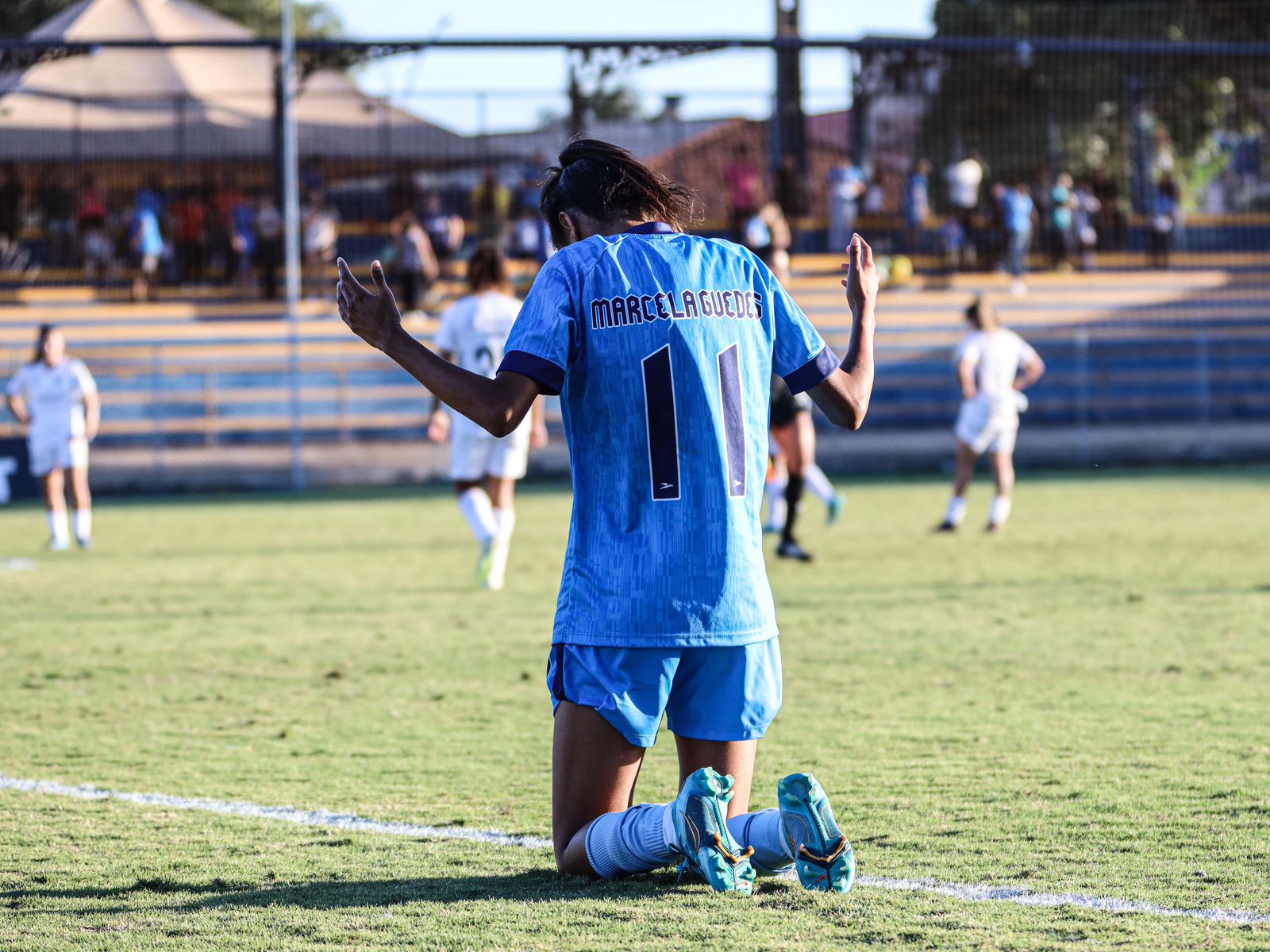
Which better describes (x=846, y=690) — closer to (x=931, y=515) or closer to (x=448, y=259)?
(x=931, y=515)

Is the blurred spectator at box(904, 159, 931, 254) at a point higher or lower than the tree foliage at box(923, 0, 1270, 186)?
lower

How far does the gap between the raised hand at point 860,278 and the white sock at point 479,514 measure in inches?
268

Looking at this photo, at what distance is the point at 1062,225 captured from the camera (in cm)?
2888

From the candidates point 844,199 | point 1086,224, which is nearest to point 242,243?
point 844,199

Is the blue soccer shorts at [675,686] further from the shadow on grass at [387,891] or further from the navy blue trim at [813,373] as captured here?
the navy blue trim at [813,373]

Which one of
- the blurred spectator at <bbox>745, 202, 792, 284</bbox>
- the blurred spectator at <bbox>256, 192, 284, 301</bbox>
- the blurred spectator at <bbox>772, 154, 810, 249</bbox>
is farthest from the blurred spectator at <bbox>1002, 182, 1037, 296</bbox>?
the blurred spectator at <bbox>745, 202, 792, 284</bbox>

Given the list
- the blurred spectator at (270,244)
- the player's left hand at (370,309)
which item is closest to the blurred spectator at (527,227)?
the blurred spectator at (270,244)

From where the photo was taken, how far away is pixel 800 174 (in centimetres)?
2783

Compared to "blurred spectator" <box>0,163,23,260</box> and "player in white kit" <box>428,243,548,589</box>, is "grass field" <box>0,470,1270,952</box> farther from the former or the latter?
"blurred spectator" <box>0,163,23,260</box>

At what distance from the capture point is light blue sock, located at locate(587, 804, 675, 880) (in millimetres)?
3805

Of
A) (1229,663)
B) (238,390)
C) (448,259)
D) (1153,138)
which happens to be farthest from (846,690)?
(1153,138)

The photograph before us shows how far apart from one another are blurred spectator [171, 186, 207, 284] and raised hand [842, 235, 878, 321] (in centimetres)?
2443

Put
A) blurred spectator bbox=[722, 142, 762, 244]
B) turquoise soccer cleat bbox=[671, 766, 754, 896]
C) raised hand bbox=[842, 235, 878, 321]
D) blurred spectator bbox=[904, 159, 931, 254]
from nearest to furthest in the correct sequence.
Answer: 1. turquoise soccer cleat bbox=[671, 766, 754, 896]
2. raised hand bbox=[842, 235, 878, 321]
3. blurred spectator bbox=[722, 142, 762, 244]
4. blurred spectator bbox=[904, 159, 931, 254]

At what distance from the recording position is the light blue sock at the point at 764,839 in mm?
3729
